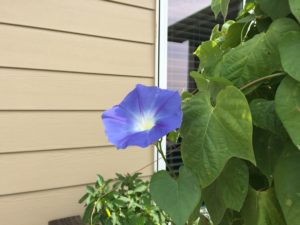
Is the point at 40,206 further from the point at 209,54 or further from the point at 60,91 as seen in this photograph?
the point at 209,54

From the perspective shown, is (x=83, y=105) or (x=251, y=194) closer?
→ (x=251, y=194)

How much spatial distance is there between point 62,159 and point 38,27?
0.56 metres

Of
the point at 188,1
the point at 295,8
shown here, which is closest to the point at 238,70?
the point at 295,8

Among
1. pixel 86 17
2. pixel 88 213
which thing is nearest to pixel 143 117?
pixel 88 213

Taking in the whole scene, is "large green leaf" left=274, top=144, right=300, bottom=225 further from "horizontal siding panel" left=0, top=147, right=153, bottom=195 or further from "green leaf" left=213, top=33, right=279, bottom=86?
"horizontal siding panel" left=0, top=147, right=153, bottom=195

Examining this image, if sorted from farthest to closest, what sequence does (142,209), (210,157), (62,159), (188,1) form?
(188,1), (62,159), (142,209), (210,157)

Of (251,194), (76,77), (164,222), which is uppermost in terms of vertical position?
(76,77)

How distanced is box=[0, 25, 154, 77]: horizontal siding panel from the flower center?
96 centimetres

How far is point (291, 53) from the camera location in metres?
0.51

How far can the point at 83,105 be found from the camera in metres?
1.53

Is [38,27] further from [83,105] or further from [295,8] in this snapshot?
[295,8]

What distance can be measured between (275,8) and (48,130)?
110 cm

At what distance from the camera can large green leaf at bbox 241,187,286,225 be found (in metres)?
0.59

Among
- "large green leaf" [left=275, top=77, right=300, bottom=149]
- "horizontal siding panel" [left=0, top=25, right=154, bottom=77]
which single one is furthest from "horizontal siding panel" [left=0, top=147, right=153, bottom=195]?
"large green leaf" [left=275, top=77, right=300, bottom=149]
